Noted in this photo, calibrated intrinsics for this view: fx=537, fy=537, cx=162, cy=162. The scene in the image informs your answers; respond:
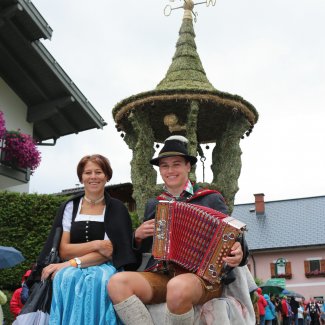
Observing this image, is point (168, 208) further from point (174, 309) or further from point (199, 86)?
point (199, 86)

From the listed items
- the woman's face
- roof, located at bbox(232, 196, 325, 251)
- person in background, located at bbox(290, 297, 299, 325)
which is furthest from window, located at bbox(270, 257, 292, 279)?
the woman's face

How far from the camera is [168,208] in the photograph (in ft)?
12.3

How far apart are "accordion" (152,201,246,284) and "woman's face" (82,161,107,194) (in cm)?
79

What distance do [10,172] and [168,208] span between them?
1016 centimetres

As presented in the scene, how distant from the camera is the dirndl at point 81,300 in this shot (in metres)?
3.79

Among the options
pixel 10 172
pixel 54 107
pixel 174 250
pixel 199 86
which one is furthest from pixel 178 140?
pixel 54 107

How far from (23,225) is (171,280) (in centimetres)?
767

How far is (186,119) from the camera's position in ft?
26.6

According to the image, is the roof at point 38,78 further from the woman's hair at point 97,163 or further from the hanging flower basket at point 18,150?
the woman's hair at point 97,163

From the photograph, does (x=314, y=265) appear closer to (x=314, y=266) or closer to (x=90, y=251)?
(x=314, y=266)

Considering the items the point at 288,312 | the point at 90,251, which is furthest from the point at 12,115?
the point at 288,312

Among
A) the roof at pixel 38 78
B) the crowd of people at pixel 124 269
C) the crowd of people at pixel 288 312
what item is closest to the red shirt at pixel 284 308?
the crowd of people at pixel 288 312

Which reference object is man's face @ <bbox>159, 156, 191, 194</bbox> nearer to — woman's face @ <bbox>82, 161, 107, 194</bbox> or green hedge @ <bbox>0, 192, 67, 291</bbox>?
woman's face @ <bbox>82, 161, 107, 194</bbox>

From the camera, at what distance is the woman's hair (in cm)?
441
